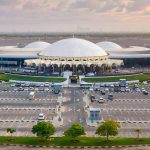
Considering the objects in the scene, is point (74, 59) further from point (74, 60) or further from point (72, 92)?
point (72, 92)

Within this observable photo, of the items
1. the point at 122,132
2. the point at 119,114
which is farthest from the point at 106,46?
the point at 122,132

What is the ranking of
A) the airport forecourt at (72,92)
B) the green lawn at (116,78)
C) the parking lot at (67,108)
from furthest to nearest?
the green lawn at (116,78), the airport forecourt at (72,92), the parking lot at (67,108)

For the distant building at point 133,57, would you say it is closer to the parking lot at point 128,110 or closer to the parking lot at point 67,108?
the parking lot at point 67,108

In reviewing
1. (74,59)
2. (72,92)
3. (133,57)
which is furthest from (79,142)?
(133,57)

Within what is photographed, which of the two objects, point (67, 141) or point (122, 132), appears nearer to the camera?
point (67, 141)

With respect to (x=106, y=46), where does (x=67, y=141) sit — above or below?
below

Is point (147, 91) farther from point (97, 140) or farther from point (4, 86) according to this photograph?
point (97, 140)

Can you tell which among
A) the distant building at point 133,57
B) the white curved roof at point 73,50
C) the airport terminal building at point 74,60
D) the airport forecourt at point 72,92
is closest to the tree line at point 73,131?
the airport forecourt at point 72,92
